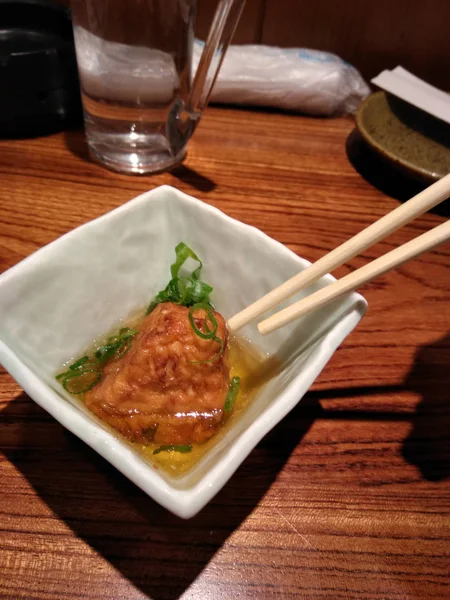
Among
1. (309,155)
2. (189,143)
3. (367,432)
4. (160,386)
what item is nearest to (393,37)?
(309,155)

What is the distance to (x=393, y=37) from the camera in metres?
2.15

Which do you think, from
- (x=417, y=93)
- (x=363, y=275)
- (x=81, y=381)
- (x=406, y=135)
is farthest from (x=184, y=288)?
(x=417, y=93)

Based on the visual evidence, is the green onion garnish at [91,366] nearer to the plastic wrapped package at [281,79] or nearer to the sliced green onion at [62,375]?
the sliced green onion at [62,375]

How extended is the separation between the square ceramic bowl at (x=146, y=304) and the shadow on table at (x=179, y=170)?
56cm

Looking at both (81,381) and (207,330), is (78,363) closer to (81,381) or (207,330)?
(81,381)

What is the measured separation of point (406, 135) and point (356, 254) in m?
1.15

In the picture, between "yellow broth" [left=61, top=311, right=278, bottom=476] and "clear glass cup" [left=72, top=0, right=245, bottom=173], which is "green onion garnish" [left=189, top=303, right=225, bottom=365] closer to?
"yellow broth" [left=61, top=311, right=278, bottom=476]

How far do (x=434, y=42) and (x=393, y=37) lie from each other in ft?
0.60

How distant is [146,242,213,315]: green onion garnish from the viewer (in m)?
1.07

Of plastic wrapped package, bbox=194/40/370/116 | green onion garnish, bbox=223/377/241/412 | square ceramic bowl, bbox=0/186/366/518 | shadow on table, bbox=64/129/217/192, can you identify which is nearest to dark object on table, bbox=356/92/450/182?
plastic wrapped package, bbox=194/40/370/116

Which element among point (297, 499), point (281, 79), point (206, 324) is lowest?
point (297, 499)

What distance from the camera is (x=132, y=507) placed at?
2.80 ft

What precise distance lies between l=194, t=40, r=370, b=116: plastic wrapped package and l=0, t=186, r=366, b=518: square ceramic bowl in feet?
3.54

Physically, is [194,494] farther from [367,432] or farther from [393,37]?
[393,37]
